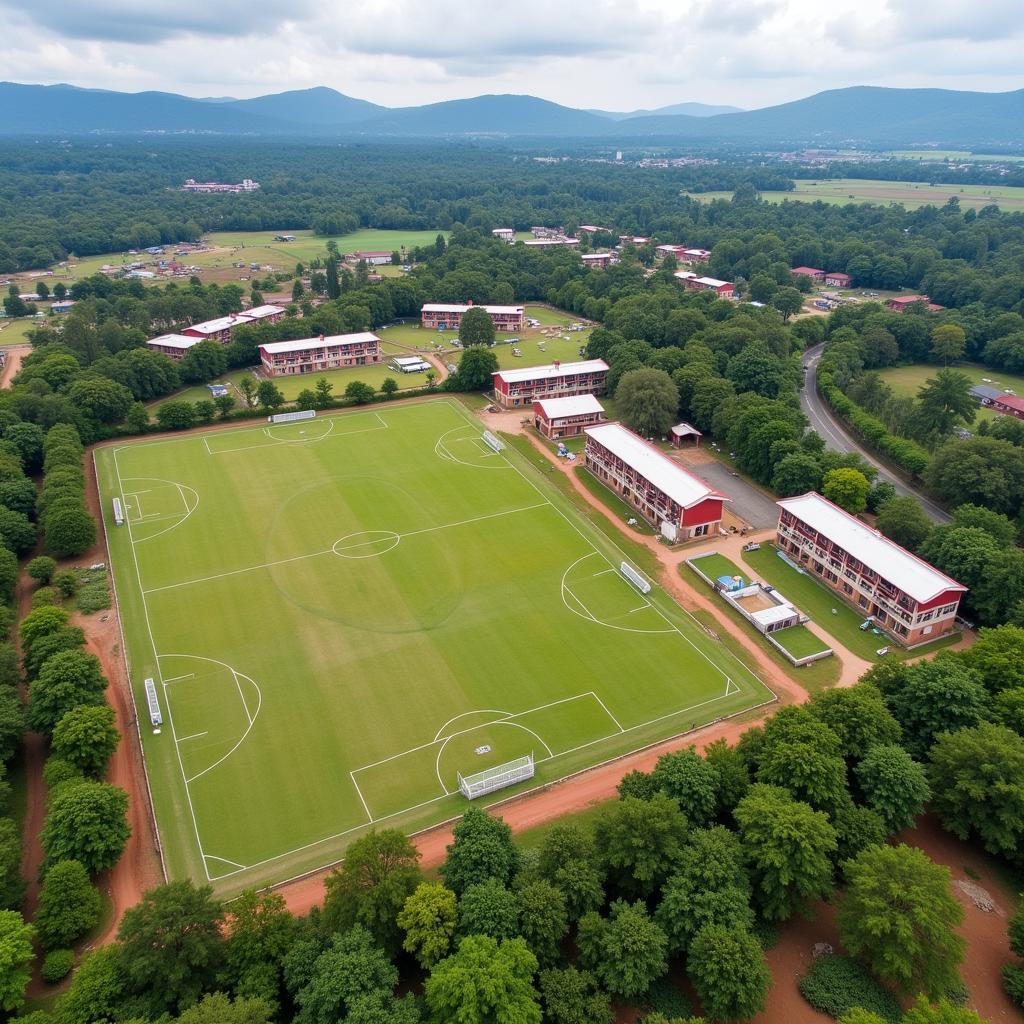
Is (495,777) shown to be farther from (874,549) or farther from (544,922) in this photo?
(874,549)

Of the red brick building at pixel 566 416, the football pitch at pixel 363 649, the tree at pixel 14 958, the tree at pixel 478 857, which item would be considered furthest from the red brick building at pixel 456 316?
the tree at pixel 14 958

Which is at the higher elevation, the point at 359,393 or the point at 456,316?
the point at 456,316

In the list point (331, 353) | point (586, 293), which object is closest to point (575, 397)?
point (331, 353)

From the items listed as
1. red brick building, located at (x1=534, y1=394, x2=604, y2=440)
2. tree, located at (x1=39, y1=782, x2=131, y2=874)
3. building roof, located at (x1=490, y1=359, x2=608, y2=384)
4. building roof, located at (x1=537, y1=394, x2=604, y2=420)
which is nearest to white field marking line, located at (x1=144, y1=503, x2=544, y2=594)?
red brick building, located at (x1=534, y1=394, x2=604, y2=440)

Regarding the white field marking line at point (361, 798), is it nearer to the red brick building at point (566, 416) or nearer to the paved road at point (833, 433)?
the red brick building at point (566, 416)

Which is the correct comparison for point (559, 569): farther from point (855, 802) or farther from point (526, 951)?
point (526, 951)

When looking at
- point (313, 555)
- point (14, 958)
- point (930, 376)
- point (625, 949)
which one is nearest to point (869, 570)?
point (625, 949)
